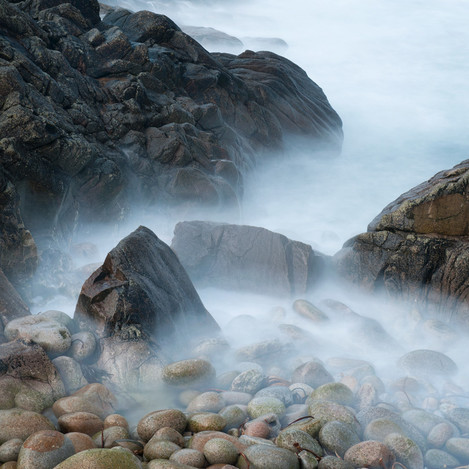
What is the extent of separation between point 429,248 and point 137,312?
5344 mm

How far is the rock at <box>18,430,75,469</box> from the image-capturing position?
431 cm

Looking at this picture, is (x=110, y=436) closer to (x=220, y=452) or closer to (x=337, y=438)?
(x=220, y=452)

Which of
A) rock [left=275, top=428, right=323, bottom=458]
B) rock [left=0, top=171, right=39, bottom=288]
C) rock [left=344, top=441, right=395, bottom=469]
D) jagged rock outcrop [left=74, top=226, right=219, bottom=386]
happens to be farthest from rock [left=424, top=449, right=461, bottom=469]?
rock [left=0, top=171, right=39, bottom=288]

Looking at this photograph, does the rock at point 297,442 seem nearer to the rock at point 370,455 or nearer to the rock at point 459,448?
the rock at point 370,455

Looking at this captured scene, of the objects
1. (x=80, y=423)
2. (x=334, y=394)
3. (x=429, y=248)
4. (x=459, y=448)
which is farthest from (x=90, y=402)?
(x=429, y=248)

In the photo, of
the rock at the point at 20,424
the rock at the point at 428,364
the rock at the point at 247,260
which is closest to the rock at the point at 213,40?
the rock at the point at 247,260

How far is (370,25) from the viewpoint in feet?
168

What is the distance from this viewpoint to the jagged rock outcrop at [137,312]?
6.94 meters

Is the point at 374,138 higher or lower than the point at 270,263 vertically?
higher

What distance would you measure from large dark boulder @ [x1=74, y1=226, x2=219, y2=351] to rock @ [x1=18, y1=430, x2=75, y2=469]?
261 centimetres

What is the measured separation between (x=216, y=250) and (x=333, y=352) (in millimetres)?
3448

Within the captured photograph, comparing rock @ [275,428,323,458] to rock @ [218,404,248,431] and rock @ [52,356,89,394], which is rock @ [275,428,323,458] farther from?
rock @ [52,356,89,394]

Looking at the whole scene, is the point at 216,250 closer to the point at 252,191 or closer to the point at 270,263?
the point at 270,263

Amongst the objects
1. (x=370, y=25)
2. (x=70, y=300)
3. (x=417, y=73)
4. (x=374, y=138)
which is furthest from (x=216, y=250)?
(x=370, y=25)
